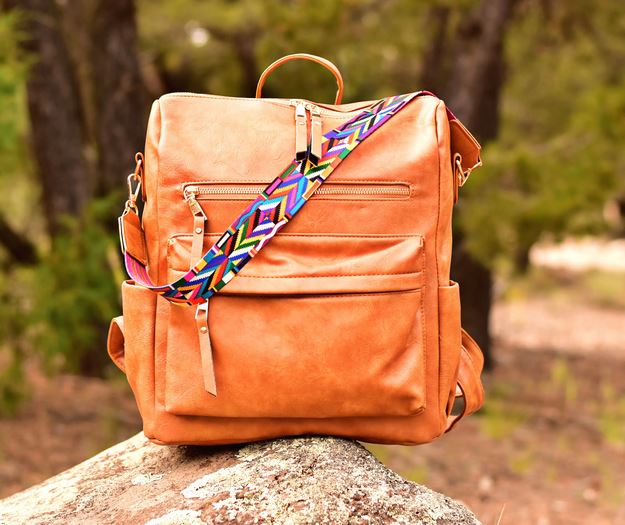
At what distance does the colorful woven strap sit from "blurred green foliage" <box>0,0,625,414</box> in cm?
193

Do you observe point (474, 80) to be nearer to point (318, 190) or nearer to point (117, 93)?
point (117, 93)

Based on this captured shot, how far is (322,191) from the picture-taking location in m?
1.88

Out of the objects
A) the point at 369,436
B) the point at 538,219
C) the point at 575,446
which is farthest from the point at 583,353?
the point at 369,436

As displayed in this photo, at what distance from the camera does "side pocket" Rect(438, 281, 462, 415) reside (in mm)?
1946

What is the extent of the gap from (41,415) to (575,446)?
3.23 m

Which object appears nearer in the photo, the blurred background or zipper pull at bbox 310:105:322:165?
zipper pull at bbox 310:105:322:165

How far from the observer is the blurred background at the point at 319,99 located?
13.7 feet

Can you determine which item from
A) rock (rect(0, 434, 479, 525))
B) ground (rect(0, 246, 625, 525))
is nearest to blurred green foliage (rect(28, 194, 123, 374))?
ground (rect(0, 246, 625, 525))

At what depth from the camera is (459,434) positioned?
5.00 m

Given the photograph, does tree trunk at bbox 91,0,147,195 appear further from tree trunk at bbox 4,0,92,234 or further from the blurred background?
tree trunk at bbox 4,0,92,234

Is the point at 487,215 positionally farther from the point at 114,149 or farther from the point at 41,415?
the point at 41,415

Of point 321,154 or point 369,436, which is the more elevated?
point 321,154

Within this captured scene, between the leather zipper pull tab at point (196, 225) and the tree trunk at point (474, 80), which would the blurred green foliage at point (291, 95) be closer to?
the tree trunk at point (474, 80)

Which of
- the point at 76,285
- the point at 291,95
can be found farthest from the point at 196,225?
the point at 291,95
